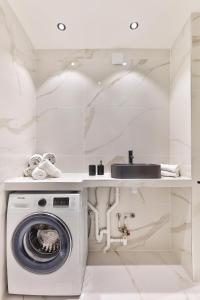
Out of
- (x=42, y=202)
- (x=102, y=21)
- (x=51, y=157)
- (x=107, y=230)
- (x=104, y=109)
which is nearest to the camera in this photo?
(x=42, y=202)

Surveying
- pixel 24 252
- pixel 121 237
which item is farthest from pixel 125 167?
pixel 24 252

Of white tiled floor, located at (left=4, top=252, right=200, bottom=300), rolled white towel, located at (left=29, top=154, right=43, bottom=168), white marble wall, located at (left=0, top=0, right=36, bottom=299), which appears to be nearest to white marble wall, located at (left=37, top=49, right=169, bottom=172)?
white marble wall, located at (left=0, top=0, right=36, bottom=299)

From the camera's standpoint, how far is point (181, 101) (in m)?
2.22

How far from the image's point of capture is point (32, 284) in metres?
1.76

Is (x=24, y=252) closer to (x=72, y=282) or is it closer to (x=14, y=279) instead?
(x=14, y=279)

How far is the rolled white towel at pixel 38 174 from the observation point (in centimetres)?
200

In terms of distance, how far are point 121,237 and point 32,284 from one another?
113cm

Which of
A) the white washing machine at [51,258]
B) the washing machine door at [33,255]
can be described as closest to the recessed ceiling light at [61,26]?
the white washing machine at [51,258]

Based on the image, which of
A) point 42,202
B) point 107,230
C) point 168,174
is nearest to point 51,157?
point 42,202

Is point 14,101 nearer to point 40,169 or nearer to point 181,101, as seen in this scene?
point 40,169

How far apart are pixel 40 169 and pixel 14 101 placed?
690mm

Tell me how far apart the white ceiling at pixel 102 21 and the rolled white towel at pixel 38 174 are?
4.90ft

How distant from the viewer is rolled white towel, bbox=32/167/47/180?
Result: 2.00m

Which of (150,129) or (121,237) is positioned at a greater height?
(150,129)
